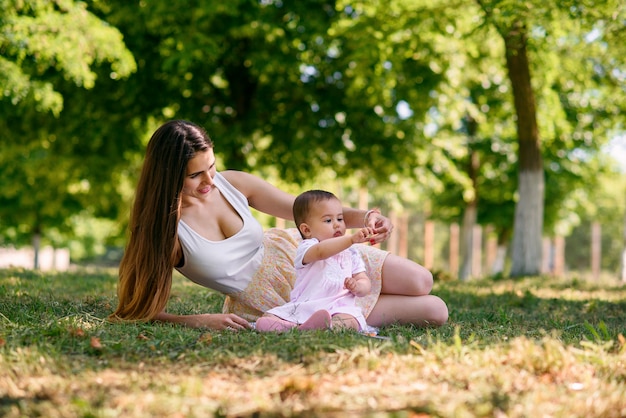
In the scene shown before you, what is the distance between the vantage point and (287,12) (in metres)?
12.4

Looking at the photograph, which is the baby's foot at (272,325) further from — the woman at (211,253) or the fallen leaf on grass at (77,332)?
the fallen leaf on grass at (77,332)

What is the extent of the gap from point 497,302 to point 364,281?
2953mm

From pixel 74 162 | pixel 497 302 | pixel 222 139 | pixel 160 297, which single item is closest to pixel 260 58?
pixel 222 139

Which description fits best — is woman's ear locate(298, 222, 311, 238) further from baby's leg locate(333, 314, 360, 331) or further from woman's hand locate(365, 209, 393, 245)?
baby's leg locate(333, 314, 360, 331)

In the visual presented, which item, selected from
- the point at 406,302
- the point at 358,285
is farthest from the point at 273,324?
the point at 406,302

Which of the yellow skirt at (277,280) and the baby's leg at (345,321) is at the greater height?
the yellow skirt at (277,280)

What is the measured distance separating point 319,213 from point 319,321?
0.67 m

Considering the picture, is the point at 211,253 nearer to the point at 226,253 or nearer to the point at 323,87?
the point at 226,253

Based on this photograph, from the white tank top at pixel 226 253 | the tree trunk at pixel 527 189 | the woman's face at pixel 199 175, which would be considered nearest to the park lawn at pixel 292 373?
the white tank top at pixel 226 253

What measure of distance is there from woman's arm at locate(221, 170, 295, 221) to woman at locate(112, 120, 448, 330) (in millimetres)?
66

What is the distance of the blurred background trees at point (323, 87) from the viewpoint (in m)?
9.80

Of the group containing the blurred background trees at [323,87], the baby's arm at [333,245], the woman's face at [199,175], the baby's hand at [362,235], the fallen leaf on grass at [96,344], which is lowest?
the fallen leaf on grass at [96,344]

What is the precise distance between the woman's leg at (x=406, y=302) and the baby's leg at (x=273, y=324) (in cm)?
64

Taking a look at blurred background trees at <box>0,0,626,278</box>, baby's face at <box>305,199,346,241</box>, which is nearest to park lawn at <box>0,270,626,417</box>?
baby's face at <box>305,199,346,241</box>
